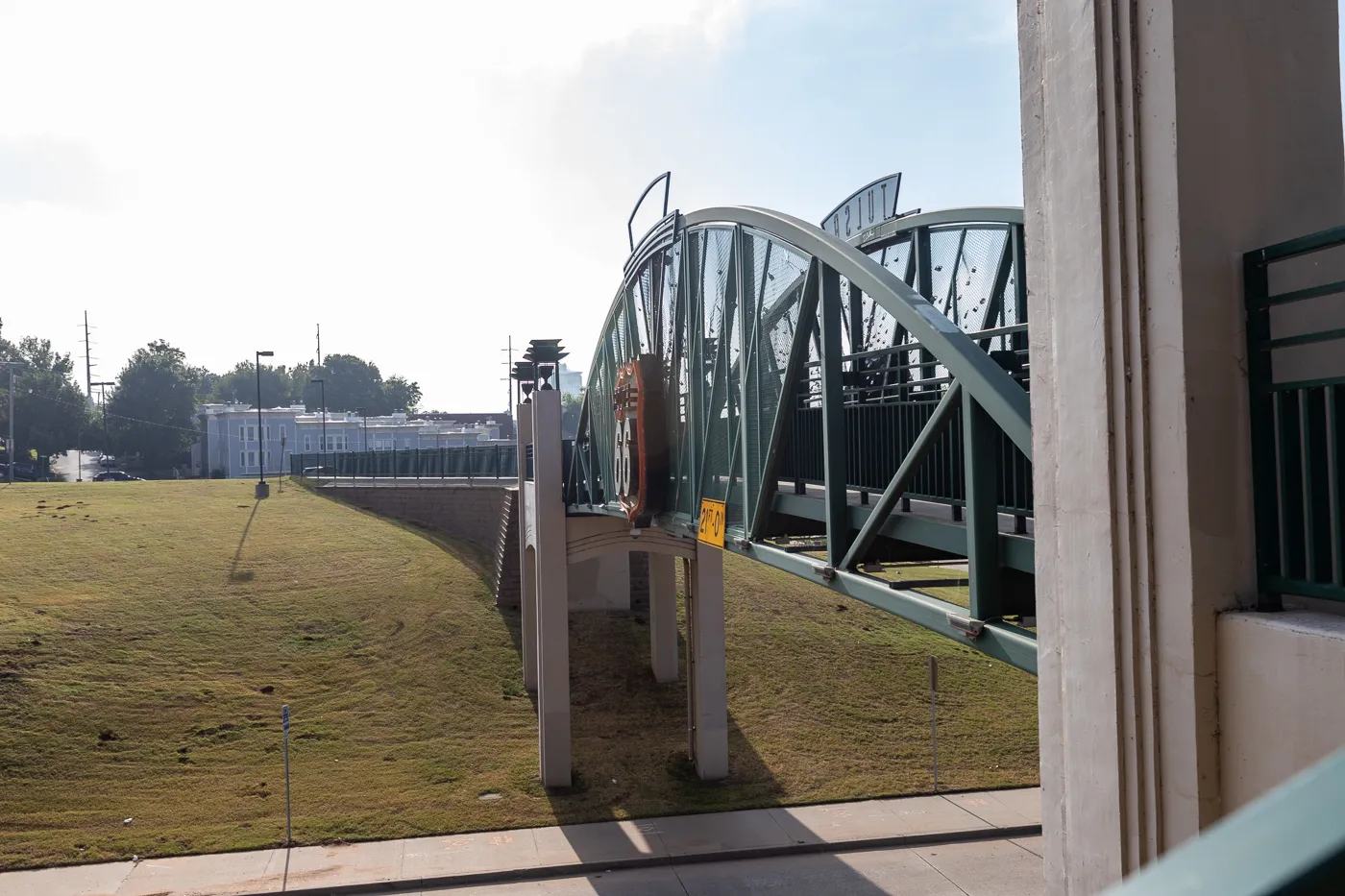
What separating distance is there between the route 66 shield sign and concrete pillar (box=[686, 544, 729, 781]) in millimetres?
7390

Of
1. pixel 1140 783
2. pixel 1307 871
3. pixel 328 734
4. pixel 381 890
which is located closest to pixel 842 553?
pixel 1140 783

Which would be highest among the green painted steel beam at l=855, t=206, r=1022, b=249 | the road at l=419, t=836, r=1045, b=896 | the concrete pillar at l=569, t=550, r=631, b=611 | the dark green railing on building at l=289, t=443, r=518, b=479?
the green painted steel beam at l=855, t=206, r=1022, b=249

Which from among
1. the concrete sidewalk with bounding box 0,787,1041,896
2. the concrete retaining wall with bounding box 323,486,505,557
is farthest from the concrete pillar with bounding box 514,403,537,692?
the concrete retaining wall with bounding box 323,486,505,557

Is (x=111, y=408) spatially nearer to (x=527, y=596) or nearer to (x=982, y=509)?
(x=527, y=596)

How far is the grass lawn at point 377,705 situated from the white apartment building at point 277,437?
183 ft

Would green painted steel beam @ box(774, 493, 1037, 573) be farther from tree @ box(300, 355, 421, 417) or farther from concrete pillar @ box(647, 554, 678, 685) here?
tree @ box(300, 355, 421, 417)

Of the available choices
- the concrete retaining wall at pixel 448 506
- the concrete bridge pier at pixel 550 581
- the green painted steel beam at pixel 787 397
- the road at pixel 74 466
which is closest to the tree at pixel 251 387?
the road at pixel 74 466

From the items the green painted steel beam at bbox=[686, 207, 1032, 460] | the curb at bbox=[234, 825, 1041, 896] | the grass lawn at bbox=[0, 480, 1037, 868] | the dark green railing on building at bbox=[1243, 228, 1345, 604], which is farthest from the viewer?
the grass lawn at bbox=[0, 480, 1037, 868]

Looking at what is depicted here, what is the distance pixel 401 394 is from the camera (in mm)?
157625

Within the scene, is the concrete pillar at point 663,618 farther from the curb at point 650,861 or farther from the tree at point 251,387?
the tree at point 251,387

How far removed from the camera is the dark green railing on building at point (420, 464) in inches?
1620

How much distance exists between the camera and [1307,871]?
0.67 meters

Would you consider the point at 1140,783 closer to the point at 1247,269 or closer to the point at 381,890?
the point at 1247,269

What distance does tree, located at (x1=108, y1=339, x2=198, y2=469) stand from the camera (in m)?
95.6
